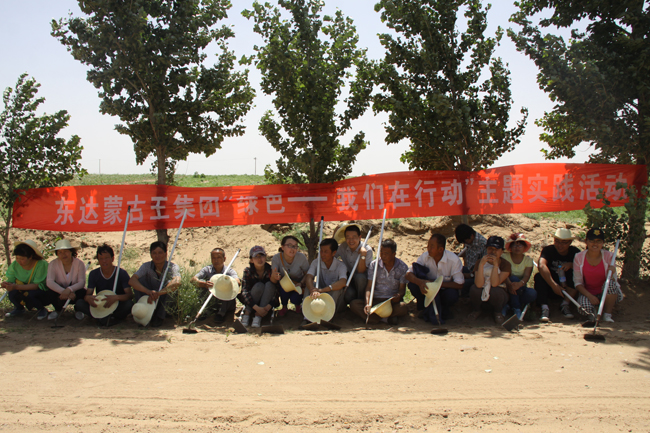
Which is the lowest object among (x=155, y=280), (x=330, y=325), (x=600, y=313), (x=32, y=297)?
(x=330, y=325)

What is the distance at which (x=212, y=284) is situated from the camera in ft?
21.3

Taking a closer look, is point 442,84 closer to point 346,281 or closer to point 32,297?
point 346,281

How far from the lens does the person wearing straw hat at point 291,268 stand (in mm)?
6531

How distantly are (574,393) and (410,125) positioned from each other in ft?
15.2

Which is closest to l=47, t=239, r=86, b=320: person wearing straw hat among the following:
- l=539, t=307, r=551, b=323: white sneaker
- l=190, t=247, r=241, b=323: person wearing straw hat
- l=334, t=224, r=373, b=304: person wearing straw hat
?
l=190, t=247, r=241, b=323: person wearing straw hat

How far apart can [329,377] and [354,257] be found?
2570 mm

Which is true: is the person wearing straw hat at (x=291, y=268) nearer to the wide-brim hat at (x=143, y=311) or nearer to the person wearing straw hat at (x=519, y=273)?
the wide-brim hat at (x=143, y=311)

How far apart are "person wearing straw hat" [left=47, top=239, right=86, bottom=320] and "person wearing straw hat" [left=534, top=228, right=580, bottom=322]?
21.3ft

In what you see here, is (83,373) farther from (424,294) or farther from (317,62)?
(317,62)

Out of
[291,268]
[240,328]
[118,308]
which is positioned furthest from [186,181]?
[240,328]

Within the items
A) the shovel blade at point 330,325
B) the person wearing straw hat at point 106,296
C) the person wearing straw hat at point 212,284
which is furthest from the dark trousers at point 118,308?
the shovel blade at point 330,325

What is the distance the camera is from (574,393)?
4000mm

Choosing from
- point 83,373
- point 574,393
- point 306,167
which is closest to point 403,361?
point 574,393

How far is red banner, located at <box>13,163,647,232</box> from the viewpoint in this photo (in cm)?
751
